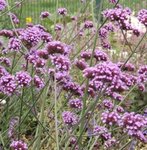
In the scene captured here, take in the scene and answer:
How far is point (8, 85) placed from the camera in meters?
1.92

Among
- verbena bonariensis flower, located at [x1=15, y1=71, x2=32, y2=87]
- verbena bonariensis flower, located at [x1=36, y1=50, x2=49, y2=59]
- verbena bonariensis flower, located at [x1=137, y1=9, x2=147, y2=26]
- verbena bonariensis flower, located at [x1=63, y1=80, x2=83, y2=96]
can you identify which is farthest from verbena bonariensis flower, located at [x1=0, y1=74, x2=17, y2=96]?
verbena bonariensis flower, located at [x1=137, y1=9, x2=147, y2=26]

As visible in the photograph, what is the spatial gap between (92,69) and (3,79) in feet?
1.27

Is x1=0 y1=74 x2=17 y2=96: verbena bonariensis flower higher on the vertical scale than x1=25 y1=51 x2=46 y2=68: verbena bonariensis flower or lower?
lower

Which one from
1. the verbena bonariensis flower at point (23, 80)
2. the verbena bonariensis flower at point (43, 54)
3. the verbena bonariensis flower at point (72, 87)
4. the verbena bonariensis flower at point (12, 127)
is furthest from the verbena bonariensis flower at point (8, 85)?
the verbena bonariensis flower at point (12, 127)

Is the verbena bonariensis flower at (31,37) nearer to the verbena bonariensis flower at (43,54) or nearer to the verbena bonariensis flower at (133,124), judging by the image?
the verbena bonariensis flower at (43,54)

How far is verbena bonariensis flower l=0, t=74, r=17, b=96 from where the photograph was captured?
1.91 meters

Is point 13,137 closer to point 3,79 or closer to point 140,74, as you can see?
point 3,79

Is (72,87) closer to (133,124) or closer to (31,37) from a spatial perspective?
(31,37)

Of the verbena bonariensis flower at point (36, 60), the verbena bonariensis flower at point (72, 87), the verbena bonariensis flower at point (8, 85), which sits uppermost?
the verbena bonariensis flower at point (36, 60)

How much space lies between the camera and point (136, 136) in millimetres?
1712

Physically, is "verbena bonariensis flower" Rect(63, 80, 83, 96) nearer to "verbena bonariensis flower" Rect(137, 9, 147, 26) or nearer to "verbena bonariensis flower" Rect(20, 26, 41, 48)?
"verbena bonariensis flower" Rect(20, 26, 41, 48)

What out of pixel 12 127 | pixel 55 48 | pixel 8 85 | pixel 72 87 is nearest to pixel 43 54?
pixel 55 48

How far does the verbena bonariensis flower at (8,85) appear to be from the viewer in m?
1.91

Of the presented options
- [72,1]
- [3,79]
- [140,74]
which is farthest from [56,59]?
[72,1]
